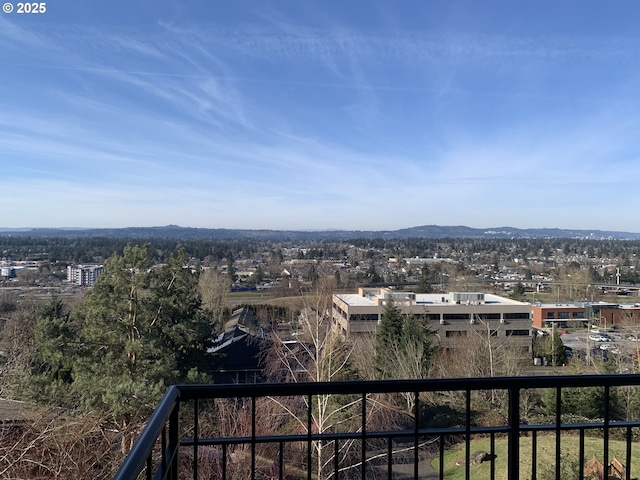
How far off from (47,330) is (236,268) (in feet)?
69.0

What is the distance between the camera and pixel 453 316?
56.6ft

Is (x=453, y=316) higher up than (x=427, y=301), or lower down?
lower down

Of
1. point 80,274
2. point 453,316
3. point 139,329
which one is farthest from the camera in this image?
point 80,274

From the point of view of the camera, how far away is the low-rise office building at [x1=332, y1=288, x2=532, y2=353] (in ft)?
53.3

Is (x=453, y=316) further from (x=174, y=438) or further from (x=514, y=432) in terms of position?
(x=174, y=438)

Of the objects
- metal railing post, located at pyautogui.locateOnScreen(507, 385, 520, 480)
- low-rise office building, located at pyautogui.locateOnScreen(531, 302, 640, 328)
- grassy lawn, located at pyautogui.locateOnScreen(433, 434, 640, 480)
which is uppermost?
metal railing post, located at pyautogui.locateOnScreen(507, 385, 520, 480)

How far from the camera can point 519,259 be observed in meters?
42.4

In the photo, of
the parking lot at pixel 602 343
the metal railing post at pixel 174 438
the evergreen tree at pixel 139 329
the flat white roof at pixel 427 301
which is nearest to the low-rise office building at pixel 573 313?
the parking lot at pixel 602 343

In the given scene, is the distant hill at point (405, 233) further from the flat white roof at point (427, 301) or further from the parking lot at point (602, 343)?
the parking lot at point (602, 343)

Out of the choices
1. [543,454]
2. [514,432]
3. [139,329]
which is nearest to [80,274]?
[139,329]

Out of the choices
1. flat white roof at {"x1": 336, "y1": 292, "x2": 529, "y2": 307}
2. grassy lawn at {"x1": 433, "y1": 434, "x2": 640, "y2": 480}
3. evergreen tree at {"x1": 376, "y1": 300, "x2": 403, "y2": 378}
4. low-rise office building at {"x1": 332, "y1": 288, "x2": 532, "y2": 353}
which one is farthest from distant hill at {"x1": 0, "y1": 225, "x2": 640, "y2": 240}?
grassy lawn at {"x1": 433, "y1": 434, "x2": 640, "y2": 480}

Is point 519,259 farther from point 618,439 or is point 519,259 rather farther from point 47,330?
point 47,330

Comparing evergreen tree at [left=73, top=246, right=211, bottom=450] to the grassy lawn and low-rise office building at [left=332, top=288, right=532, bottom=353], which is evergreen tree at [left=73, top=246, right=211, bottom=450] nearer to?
the grassy lawn

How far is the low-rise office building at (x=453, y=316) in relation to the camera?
16250 mm
